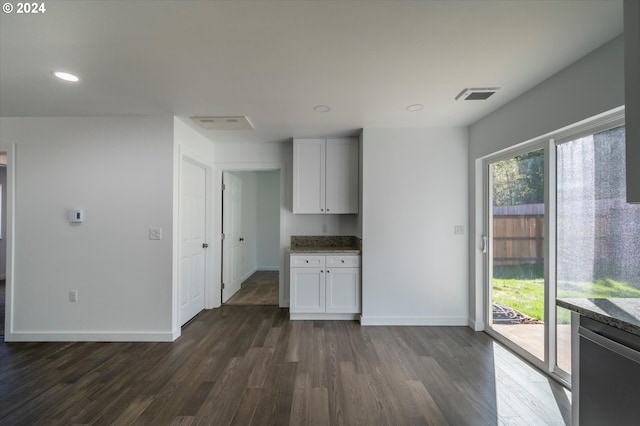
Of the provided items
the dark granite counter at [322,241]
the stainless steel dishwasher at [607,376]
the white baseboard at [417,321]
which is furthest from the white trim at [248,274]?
the stainless steel dishwasher at [607,376]

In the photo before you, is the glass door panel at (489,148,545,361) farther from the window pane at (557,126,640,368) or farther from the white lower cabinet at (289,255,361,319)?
the white lower cabinet at (289,255,361,319)

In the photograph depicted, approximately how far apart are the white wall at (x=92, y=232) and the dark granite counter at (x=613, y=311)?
3261 mm

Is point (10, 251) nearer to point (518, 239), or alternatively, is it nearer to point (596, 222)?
point (518, 239)

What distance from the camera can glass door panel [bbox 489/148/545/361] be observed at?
247cm

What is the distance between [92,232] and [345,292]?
Result: 9.60ft

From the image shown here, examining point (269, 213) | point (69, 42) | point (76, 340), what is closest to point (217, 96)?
point (69, 42)

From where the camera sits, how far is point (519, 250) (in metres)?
2.70

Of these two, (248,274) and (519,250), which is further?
(248,274)

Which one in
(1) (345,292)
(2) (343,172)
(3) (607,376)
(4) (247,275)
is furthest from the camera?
(4) (247,275)

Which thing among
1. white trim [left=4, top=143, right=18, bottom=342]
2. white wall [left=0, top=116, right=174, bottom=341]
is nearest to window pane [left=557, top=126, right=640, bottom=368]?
white wall [left=0, top=116, right=174, bottom=341]

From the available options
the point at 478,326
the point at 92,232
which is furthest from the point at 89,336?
the point at 478,326

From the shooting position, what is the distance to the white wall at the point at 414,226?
336 cm

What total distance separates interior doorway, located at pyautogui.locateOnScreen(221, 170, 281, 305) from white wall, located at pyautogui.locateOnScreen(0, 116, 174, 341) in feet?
4.28

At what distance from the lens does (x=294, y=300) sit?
11.5 feet
